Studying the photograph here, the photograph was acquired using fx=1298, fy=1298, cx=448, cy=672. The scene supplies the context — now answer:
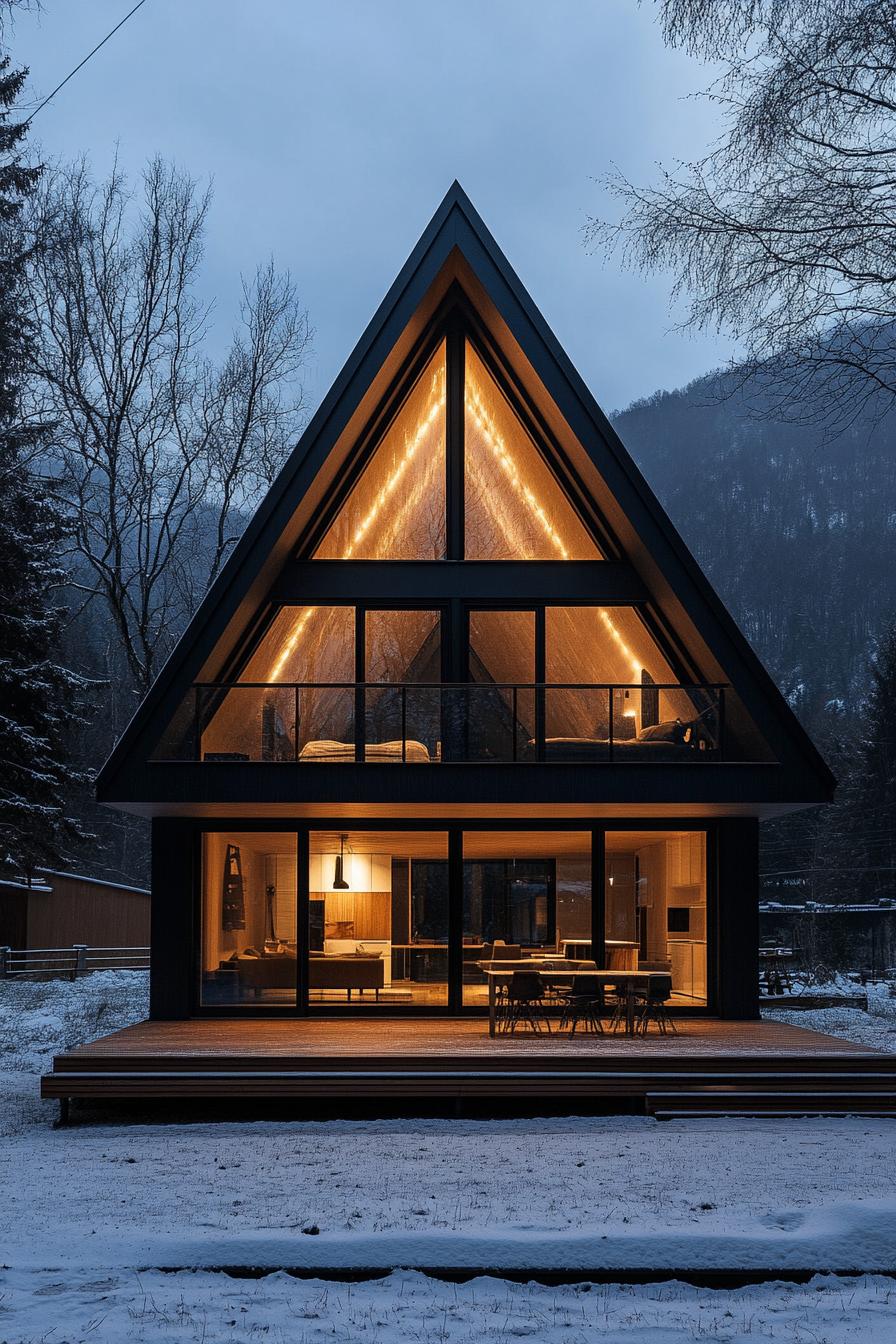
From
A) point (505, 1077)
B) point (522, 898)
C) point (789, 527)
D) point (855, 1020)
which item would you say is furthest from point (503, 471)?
point (789, 527)

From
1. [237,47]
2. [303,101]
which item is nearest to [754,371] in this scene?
[237,47]

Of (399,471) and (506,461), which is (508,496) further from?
(399,471)

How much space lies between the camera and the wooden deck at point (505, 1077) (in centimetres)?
1085

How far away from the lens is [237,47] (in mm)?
53219

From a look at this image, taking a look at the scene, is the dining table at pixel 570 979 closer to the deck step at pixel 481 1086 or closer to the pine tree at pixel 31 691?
the deck step at pixel 481 1086

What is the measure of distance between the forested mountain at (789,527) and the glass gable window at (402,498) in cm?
5155

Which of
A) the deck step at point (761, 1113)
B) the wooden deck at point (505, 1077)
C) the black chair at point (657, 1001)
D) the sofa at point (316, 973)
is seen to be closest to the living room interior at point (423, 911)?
the sofa at point (316, 973)

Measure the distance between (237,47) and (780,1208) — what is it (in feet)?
181

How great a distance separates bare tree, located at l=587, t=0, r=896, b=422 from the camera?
841 cm

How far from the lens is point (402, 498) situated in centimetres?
1510

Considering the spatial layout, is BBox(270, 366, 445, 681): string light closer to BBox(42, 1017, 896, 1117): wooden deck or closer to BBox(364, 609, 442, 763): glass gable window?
BBox(364, 609, 442, 763): glass gable window

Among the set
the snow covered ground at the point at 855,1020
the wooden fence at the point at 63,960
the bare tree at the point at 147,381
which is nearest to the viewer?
the snow covered ground at the point at 855,1020

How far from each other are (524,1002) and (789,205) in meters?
8.01

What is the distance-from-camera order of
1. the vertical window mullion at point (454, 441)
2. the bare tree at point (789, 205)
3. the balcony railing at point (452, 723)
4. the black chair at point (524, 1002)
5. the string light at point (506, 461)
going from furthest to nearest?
the string light at point (506, 461)
the vertical window mullion at point (454, 441)
the balcony railing at point (452, 723)
the black chair at point (524, 1002)
the bare tree at point (789, 205)
